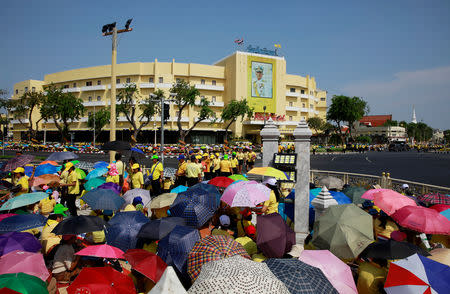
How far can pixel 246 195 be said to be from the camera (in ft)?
18.3

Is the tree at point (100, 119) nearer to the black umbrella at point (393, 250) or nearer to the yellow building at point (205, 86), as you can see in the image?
the yellow building at point (205, 86)

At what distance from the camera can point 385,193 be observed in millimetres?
6027

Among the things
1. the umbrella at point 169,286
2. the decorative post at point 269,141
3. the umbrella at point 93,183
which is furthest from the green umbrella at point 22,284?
the decorative post at point 269,141

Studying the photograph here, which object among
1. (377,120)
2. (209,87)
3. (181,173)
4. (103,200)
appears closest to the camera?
(103,200)

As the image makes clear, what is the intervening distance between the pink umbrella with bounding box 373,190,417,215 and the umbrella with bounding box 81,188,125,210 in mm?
4945

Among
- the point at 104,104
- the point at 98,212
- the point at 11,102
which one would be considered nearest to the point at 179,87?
the point at 104,104

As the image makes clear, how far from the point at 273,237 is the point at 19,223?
3859 millimetres

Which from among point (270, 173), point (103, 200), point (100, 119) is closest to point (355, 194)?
point (270, 173)

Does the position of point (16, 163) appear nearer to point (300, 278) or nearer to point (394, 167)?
point (300, 278)

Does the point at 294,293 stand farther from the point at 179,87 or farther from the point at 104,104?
the point at 104,104

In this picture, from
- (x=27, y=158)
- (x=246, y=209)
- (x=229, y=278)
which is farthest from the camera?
(x=27, y=158)

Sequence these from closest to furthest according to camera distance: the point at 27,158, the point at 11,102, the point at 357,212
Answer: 1. the point at 357,212
2. the point at 27,158
3. the point at 11,102

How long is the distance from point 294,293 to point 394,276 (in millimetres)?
1144

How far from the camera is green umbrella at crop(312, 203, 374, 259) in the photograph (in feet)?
13.8
